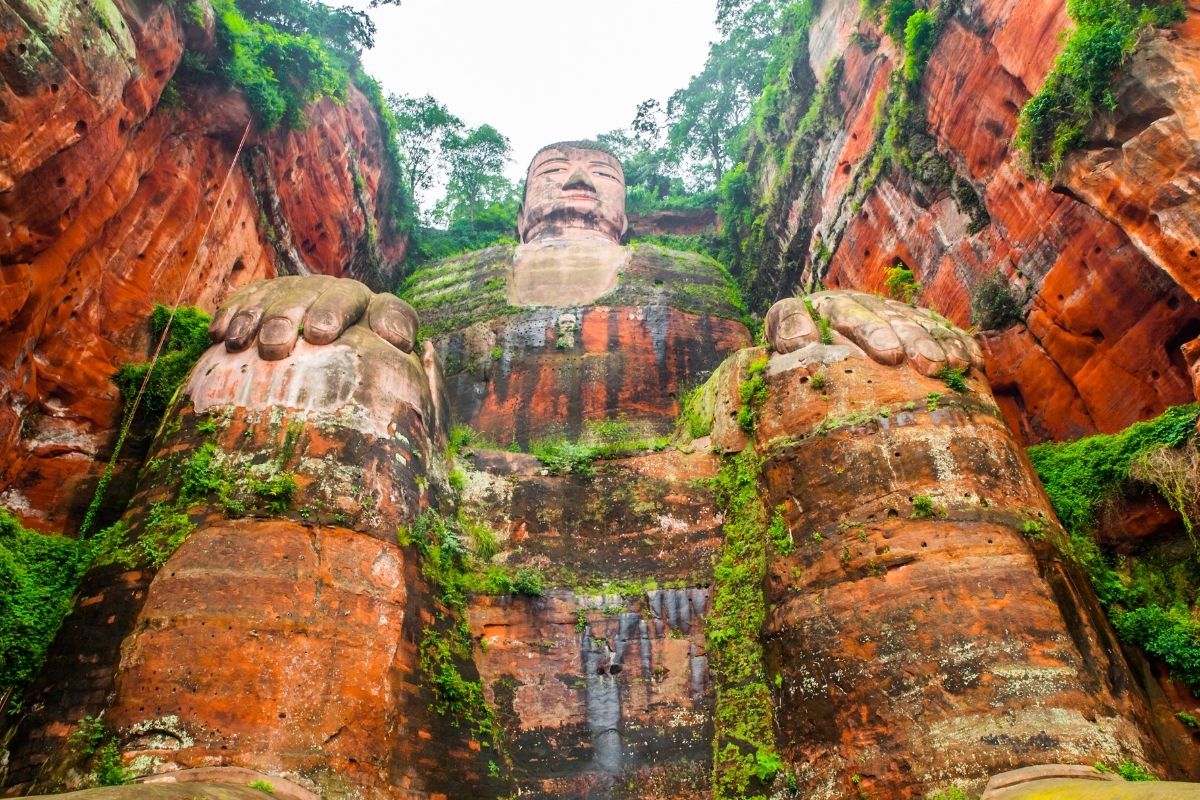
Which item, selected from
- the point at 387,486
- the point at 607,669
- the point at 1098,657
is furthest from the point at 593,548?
the point at 1098,657

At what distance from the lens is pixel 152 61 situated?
1205 centimetres

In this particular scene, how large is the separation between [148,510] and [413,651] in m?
3.34

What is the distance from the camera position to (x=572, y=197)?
1061 inches

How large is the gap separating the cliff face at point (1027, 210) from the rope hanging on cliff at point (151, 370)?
12078mm

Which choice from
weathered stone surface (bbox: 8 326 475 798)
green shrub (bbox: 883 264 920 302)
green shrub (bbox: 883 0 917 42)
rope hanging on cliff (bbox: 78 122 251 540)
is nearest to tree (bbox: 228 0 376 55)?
rope hanging on cliff (bbox: 78 122 251 540)

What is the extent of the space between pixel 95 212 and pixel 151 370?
218 centimetres

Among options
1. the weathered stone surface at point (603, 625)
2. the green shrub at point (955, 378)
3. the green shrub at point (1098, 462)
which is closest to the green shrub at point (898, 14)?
the green shrub at point (955, 378)

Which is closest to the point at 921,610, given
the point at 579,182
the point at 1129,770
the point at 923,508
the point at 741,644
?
the point at 923,508

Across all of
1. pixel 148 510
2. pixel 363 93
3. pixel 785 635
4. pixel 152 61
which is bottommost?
pixel 785 635

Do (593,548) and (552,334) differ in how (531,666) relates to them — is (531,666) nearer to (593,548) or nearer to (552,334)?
(593,548)

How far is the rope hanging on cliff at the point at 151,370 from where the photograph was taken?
34.1 feet

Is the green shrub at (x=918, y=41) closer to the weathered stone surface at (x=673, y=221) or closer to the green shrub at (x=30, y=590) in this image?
the green shrub at (x=30, y=590)

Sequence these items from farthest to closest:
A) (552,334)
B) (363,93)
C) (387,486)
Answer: (363,93)
(552,334)
(387,486)

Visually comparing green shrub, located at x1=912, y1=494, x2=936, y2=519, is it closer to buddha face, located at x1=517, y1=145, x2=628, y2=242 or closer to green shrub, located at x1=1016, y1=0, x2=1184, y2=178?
green shrub, located at x1=1016, y1=0, x2=1184, y2=178
